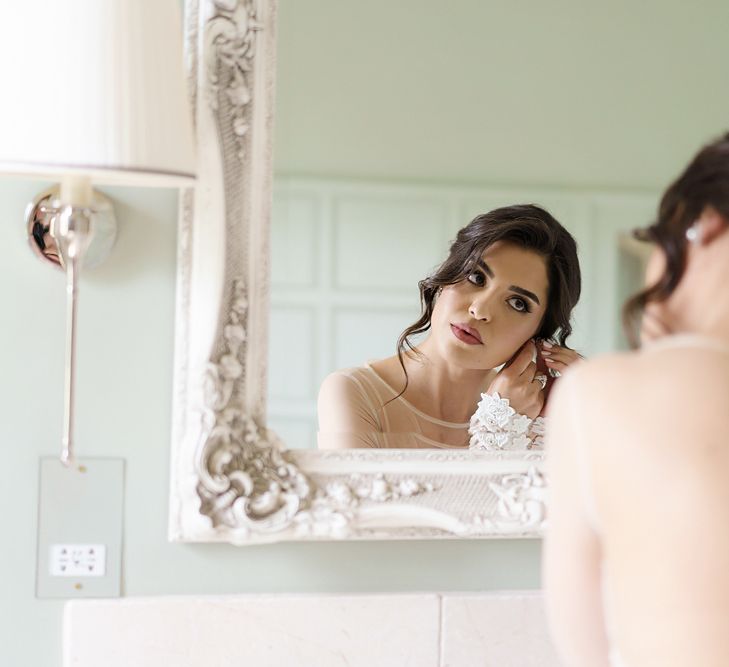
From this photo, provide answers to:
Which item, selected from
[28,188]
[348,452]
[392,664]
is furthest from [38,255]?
[392,664]

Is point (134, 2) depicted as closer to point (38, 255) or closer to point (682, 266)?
point (38, 255)

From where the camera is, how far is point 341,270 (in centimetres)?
140

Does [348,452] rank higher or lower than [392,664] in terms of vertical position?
higher

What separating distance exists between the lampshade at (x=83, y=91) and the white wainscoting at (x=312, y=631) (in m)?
0.55

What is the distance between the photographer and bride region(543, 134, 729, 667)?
2.85 ft

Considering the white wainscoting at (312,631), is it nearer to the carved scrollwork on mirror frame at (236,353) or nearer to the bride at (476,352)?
the carved scrollwork on mirror frame at (236,353)

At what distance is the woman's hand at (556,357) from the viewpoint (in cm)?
148

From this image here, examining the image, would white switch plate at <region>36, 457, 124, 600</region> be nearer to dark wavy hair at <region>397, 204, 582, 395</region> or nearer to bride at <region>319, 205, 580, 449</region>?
bride at <region>319, 205, 580, 449</region>

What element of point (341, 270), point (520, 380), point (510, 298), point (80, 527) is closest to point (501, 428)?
point (520, 380)

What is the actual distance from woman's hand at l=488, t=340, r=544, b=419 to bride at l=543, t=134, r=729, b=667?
462 millimetres

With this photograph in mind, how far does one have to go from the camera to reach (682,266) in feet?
3.21

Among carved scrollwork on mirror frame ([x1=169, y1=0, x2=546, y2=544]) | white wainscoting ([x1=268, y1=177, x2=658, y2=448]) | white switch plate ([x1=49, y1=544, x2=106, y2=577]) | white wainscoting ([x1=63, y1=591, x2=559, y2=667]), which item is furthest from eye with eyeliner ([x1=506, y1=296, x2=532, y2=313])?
white switch plate ([x1=49, y1=544, x2=106, y2=577])

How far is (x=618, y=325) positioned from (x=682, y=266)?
0.52 metres

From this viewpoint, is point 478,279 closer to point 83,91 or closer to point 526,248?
point 526,248
